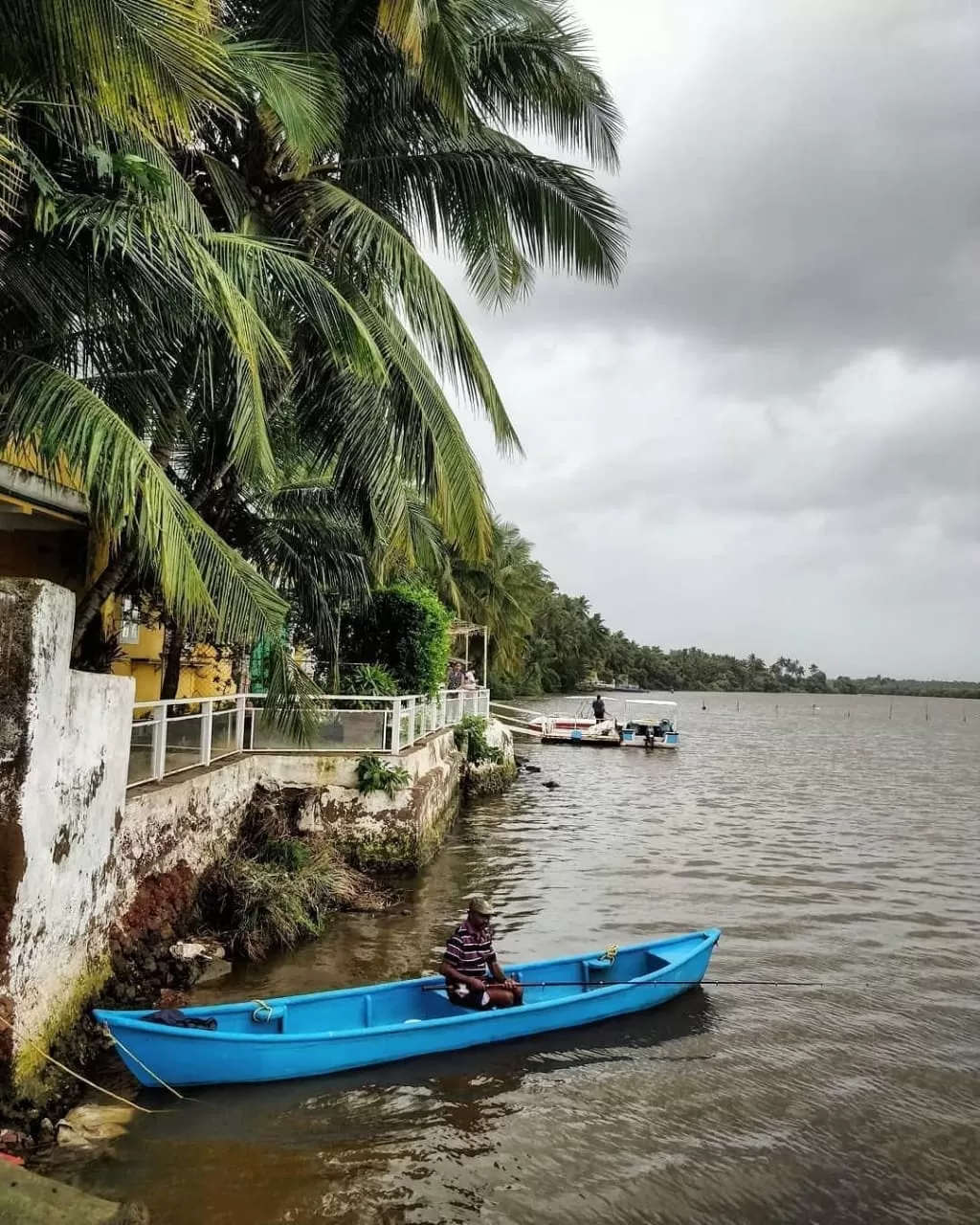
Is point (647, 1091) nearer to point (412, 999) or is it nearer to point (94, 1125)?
point (412, 999)

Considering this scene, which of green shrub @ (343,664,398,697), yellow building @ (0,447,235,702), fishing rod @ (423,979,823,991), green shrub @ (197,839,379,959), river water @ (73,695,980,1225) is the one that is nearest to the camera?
river water @ (73,695,980,1225)

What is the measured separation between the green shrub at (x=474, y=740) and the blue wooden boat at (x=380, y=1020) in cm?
1275

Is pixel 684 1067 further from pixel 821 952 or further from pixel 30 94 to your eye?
pixel 30 94

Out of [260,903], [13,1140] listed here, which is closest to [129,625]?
[260,903]

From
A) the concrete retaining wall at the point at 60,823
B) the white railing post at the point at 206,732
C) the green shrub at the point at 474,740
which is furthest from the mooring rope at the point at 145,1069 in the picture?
the green shrub at the point at 474,740

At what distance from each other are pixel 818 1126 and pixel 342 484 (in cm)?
804

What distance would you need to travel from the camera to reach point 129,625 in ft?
45.4

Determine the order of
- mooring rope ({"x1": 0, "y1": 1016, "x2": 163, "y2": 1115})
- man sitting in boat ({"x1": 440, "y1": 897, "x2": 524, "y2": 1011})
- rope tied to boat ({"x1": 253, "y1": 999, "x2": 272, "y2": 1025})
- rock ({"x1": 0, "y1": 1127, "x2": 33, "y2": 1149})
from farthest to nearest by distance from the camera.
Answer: man sitting in boat ({"x1": 440, "y1": 897, "x2": 524, "y2": 1011})
rope tied to boat ({"x1": 253, "y1": 999, "x2": 272, "y2": 1025})
mooring rope ({"x1": 0, "y1": 1016, "x2": 163, "y2": 1115})
rock ({"x1": 0, "y1": 1127, "x2": 33, "y2": 1149})

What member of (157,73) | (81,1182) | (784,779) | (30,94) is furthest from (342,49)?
(784,779)

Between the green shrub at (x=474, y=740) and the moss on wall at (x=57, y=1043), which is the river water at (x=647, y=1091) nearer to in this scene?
the moss on wall at (x=57, y=1043)

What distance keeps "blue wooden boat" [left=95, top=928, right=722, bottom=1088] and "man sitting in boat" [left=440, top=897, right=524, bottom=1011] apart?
0.61 feet

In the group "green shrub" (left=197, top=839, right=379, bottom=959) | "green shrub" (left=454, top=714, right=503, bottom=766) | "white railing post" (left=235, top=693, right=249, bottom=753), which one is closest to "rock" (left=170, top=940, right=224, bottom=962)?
"green shrub" (left=197, top=839, right=379, bottom=959)

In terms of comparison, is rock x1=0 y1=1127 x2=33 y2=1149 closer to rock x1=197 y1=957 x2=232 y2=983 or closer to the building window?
rock x1=197 y1=957 x2=232 y2=983

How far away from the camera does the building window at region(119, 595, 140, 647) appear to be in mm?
13657
